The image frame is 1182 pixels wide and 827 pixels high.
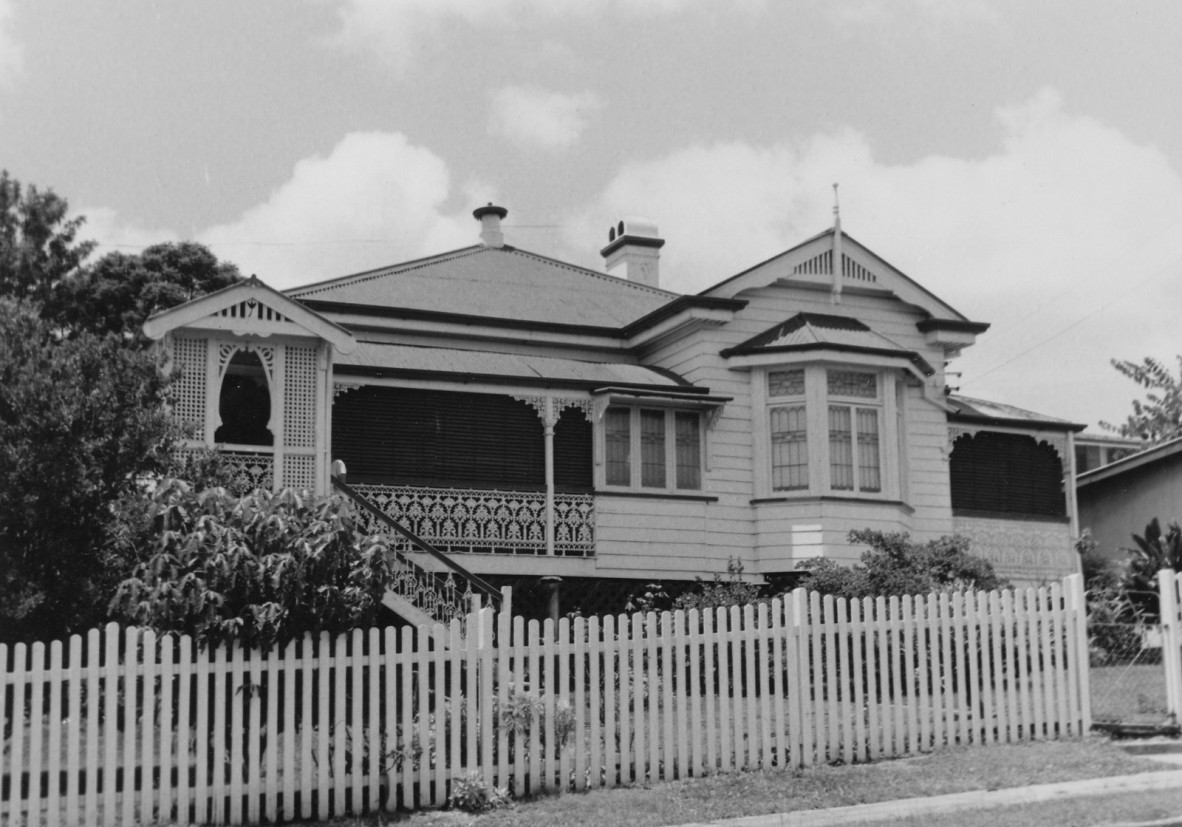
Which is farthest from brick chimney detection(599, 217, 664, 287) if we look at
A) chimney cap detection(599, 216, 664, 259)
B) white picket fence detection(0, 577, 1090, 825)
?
white picket fence detection(0, 577, 1090, 825)

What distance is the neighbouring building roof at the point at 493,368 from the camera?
2066 cm

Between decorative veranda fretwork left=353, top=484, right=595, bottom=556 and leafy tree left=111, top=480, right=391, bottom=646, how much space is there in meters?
7.98

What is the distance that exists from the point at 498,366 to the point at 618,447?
2.27 meters

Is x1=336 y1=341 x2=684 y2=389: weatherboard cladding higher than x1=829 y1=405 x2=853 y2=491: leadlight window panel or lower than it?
higher

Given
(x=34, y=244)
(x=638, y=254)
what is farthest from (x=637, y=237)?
(x=34, y=244)

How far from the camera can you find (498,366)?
21969 mm

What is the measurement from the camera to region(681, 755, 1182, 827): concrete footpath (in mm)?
10664

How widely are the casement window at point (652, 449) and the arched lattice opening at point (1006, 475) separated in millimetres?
5260

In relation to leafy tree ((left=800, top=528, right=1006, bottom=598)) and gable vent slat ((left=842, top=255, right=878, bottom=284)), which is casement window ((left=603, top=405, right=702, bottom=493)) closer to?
leafy tree ((left=800, top=528, right=1006, bottom=598))

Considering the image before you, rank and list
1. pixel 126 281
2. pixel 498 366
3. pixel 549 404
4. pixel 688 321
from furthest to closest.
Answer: pixel 126 281 < pixel 688 321 < pixel 498 366 < pixel 549 404

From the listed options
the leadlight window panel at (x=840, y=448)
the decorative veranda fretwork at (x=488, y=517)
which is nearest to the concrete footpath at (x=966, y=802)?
the decorative veranda fretwork at (x=488, y=517)

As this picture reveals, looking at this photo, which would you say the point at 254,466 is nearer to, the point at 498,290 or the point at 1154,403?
the point at 498,290

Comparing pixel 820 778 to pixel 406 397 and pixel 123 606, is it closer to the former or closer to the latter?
pixel 123 606

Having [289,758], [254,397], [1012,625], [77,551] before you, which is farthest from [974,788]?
[254,397]
